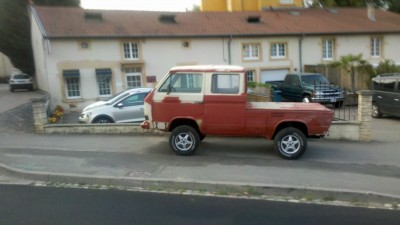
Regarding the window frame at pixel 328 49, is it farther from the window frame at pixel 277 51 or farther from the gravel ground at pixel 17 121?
the gravel ground at pixel 17 121

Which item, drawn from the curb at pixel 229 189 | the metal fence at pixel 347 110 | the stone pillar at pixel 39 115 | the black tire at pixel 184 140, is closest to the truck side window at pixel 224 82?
the black tire at pixel 184 140

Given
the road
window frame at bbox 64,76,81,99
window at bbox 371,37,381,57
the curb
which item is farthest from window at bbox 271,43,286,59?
the road

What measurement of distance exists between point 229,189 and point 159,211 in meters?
1.61

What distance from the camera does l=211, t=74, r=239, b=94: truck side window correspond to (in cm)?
887

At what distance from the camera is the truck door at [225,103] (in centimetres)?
879

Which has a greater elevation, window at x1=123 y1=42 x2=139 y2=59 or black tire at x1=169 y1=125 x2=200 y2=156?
window at x1=123 y1=42 x2=139 y2=59

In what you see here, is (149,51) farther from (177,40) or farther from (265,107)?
(265,107)

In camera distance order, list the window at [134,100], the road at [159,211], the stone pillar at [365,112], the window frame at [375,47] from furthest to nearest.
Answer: the window frame at [375,47], the window at [134,100], the stone pillar at [365,112], the road at [159,211]

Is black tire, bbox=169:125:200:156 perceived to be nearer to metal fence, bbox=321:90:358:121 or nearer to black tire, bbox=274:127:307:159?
black tire, bbox=274:127:307:159

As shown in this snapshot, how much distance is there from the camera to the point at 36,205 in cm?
594

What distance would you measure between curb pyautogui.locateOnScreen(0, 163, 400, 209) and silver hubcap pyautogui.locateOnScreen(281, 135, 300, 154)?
233cm

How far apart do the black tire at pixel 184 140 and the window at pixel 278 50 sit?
794 inches

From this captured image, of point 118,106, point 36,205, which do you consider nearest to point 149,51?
point 118,106

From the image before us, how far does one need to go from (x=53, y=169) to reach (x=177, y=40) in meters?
18.8
